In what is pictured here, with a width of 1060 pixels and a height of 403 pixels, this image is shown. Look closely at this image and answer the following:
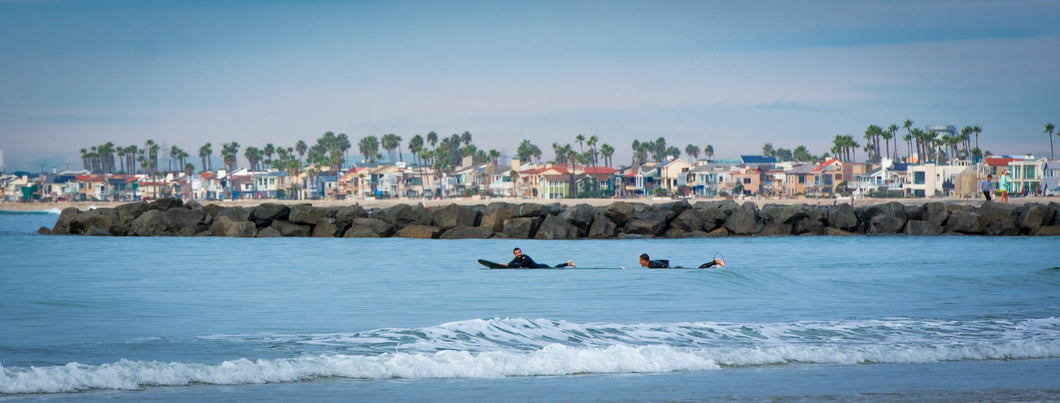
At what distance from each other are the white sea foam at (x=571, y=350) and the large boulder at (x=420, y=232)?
26.6 m

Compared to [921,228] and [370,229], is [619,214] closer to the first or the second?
[370,229]

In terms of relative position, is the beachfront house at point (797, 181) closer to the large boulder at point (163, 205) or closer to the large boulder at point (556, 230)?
the large boulder at point (556, 230)

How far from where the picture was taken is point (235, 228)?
41.5 m

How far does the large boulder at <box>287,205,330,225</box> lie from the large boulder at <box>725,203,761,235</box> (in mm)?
16929

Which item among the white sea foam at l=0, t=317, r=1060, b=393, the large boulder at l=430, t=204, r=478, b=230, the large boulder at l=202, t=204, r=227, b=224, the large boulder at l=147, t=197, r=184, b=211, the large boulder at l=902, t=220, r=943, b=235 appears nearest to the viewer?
the white sea foam at l=0, t=317, r=1060, b=393

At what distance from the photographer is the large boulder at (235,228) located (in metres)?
41.2

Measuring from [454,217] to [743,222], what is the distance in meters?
11.9

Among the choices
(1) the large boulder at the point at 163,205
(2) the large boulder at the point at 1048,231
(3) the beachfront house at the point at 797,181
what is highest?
(3) the beachfront house at the point at 797,181

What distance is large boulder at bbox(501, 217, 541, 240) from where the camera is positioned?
40.1 meters

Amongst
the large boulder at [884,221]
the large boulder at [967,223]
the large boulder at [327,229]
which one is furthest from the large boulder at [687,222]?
the large boulder at [327,229]

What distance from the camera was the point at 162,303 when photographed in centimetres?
1731

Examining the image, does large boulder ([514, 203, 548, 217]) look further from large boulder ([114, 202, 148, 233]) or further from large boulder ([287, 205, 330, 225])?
large boulder ([114, 202, 148, 233])

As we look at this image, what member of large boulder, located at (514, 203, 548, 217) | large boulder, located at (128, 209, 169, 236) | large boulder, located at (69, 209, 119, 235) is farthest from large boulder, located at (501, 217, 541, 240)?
large boulder, located at (69, 209, 119, 235)

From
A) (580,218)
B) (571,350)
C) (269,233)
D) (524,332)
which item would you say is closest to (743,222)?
(580,218)
